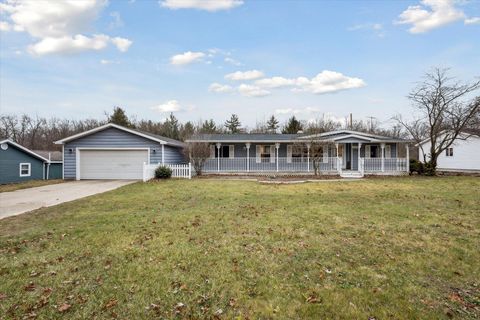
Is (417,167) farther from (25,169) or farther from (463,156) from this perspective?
(25,169)

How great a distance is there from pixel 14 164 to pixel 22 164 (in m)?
0.73

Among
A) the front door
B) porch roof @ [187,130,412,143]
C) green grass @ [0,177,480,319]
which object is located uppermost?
porch roof @ [187,130,412,143]

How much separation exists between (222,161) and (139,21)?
10.2 metres

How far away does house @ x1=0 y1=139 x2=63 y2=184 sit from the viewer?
1820 centimetres

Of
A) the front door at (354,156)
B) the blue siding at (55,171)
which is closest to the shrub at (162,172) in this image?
the blue siding at (55,171)

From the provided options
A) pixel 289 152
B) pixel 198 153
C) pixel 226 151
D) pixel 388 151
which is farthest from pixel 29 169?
pixel 388 151

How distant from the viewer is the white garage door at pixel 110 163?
19.0 metres

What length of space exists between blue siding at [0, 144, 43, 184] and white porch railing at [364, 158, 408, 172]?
75.5ft

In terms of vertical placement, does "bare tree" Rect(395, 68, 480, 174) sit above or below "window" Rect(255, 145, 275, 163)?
above

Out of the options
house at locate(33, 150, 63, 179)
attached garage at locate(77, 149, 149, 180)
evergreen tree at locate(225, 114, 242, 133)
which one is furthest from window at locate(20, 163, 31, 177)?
evergreen tree at locate(225, 114, 242, 133)

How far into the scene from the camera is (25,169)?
20.0 meters

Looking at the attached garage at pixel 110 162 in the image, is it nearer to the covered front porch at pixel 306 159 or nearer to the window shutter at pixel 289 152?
the covered front porch at pixel 306 159

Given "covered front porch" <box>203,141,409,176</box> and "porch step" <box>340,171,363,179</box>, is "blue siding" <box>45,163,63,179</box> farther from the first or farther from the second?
"porch step" <box>340,171,363,179</box>

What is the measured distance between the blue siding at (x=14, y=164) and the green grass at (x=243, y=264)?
14033 mm
